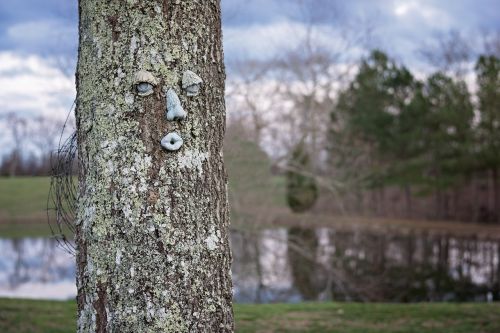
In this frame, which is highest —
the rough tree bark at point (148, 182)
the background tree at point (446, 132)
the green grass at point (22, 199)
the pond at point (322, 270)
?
the background tree at point (446, 132)

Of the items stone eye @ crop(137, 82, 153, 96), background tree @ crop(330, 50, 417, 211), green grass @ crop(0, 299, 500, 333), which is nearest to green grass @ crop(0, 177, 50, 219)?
background tree @ crop(330, 50, 417, 211)

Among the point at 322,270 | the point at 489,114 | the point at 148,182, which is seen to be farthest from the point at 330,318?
the point at 489,114

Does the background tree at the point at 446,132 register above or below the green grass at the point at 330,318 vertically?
above

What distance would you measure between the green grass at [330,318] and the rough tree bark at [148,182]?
5.65 m

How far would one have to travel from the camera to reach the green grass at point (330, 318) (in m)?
7.57

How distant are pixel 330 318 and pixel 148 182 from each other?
688cm

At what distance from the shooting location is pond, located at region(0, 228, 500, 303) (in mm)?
15242

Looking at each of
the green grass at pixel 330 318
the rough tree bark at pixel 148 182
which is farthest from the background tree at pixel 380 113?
the rough tree bark at pixel 148 182

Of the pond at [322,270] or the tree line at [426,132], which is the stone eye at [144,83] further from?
the tree line at [426,132]

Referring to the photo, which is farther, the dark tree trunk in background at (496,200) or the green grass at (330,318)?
the dark tree trunk in background at (496,200)

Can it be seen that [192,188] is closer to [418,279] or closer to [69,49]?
[69,49]

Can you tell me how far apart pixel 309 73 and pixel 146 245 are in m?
21.5

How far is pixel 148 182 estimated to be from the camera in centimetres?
197

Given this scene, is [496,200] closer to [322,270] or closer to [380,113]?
[380,113]
